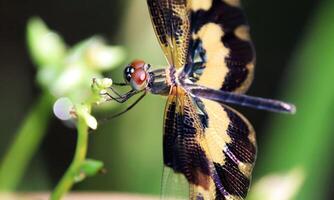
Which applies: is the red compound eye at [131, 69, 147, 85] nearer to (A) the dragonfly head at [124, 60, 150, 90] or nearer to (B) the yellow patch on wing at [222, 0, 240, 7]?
(A) the dragonfly head at [124, 60, 150, 90]

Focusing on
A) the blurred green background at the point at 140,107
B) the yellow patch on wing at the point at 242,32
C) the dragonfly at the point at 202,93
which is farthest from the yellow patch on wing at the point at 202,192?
the blurred green background at the point at 140,107

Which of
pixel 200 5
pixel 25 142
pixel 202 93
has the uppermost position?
pixel 200 5

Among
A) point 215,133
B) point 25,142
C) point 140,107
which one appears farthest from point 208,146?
point 140,107

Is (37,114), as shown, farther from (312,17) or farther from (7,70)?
(312,17)

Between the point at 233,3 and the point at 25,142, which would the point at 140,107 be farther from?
the point at 233,3

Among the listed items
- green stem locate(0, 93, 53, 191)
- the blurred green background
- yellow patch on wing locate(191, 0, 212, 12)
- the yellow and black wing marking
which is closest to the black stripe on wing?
the yellow and black wing marking

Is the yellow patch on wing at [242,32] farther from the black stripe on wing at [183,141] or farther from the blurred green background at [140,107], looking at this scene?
the blurred green background at [140,107]
